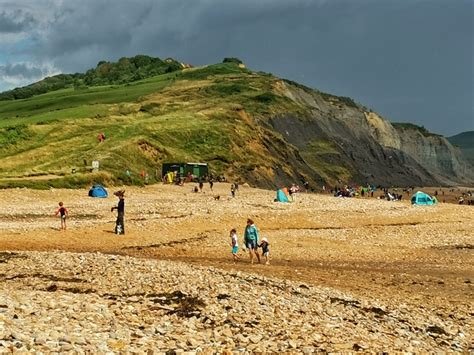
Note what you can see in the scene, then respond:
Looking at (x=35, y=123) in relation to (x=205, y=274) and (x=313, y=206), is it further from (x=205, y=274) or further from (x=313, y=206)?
(x=205, y=274)

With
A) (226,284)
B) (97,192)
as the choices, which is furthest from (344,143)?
(226,284)

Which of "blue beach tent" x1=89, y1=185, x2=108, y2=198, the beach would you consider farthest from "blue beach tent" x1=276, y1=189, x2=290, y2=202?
"blue beach tent" x1=89, y1=185, x2=108, y2=198

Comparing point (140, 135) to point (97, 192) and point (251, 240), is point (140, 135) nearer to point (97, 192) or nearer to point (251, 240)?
point (97, 192)

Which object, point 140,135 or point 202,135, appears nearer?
point 140,135

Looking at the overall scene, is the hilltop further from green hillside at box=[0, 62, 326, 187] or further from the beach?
the beach

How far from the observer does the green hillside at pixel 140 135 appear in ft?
234

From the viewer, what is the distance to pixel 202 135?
95.4 metres

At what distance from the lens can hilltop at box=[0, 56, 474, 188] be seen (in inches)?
3031

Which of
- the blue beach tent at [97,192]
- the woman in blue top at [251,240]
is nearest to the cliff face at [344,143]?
the blue beach tent at [97,192]

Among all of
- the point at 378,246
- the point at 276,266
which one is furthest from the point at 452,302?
the point at 378,246

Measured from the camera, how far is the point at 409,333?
16.5 metres

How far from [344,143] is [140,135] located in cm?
7265

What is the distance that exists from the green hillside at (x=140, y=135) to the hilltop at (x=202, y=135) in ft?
0.60

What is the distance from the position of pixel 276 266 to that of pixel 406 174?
140146 millimetres
